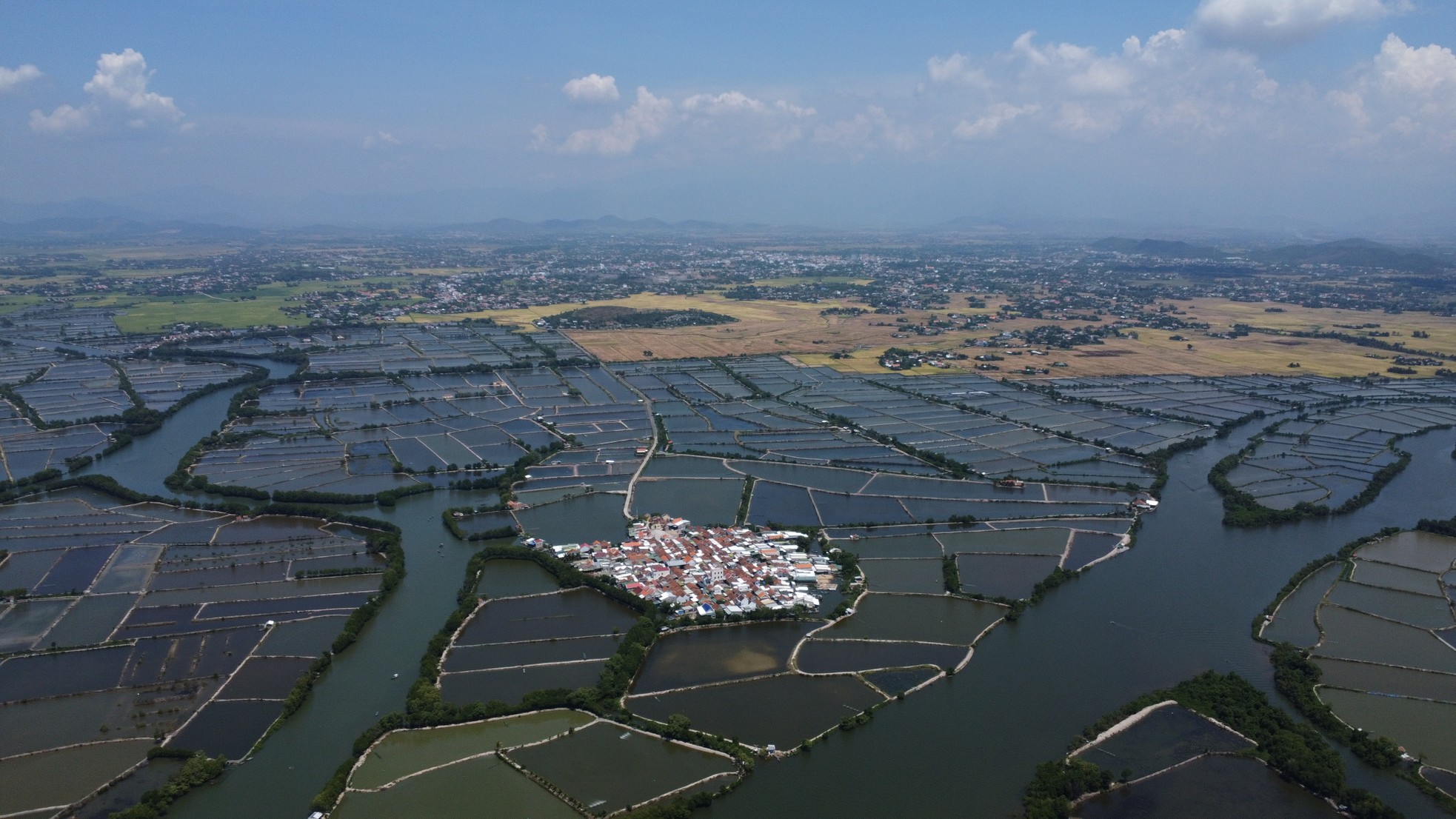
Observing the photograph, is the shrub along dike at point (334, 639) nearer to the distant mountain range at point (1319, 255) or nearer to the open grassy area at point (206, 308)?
the open grassy area at point (206, 308)

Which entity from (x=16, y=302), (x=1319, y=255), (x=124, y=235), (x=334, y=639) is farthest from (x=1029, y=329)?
(x=124, y=235)

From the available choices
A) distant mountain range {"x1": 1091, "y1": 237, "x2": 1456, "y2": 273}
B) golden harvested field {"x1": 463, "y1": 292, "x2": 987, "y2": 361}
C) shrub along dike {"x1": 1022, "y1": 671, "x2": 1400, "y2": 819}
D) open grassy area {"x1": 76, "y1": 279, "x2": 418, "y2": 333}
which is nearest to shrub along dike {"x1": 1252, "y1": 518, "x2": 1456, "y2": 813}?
shrub along dike {"x1": 1022, "y1": 671, "x2": 1400, "y2": 819}

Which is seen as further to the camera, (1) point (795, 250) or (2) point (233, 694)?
(1) point (795, 250)

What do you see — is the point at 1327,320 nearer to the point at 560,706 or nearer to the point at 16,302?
the point at 560,706

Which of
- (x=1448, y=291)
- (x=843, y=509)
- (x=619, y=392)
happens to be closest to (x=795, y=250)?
(x=1448, y=291)

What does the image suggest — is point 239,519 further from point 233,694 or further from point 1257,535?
point 1257,535

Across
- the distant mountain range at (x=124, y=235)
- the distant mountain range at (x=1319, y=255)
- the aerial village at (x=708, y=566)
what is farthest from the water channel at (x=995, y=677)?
the distant mountain range at (x=124, y=235)
